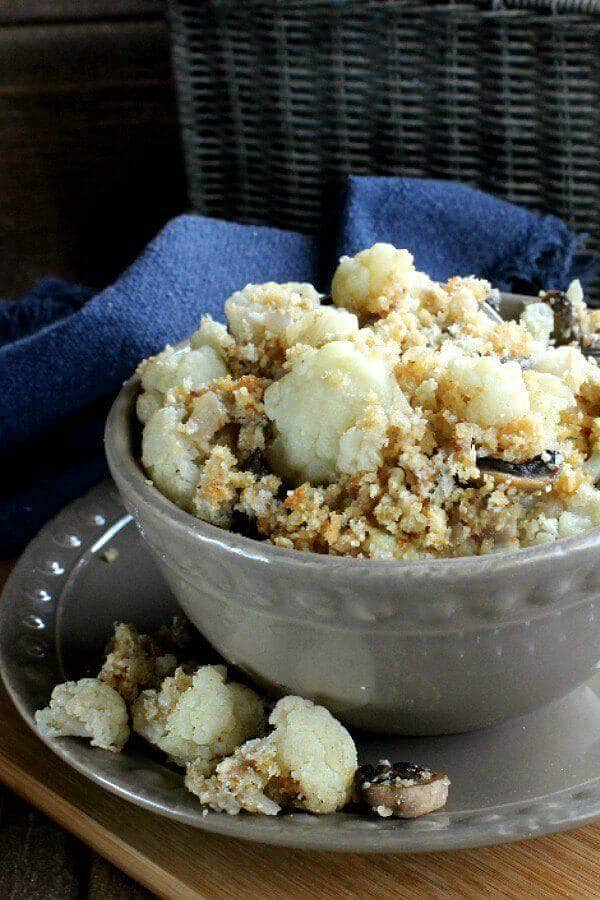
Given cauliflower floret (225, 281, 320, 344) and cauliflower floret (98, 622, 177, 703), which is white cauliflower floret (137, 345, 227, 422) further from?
cauliflower floret (98, 622, 177, 703)

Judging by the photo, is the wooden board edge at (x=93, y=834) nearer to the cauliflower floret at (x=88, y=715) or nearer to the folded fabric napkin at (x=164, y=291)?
the cauliflower floret at (x=88, y=715)

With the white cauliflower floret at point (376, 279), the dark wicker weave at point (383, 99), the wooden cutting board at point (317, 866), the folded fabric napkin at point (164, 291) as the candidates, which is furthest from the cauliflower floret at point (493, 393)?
the dark wicker weave at point (383, 99)

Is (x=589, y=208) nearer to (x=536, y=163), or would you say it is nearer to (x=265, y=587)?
(x=536, y=163)

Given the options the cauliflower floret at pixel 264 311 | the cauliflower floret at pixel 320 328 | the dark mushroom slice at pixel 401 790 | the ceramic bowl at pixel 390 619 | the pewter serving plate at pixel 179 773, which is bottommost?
the pewter serving plate at pixel 179 773

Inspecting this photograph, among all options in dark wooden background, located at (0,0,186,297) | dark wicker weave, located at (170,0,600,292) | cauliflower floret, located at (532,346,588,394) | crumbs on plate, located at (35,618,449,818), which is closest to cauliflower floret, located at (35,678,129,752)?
crumbs on plate, located at (35,618,449,818)

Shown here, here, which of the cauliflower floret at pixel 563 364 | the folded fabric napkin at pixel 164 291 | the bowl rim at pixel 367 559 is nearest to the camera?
the bowl rim at pixel 367 559

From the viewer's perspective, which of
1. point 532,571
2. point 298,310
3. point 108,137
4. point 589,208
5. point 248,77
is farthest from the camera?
point 108,137

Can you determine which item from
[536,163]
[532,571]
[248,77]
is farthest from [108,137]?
[532,571]
